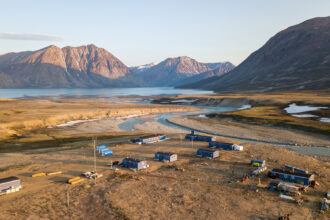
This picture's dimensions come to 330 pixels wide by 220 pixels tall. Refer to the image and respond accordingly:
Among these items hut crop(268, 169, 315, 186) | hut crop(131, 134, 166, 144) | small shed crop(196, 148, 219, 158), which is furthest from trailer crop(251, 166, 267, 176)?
hut crop(131, 134, 166, 144)

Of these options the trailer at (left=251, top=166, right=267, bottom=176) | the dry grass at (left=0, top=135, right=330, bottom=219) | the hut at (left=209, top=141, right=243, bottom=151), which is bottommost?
the dry grass at (left=0, top=135, right=330, bottom=219)

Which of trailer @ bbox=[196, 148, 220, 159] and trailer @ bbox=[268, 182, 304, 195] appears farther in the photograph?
trailer @ bbox=[196, 148, 220, 159]

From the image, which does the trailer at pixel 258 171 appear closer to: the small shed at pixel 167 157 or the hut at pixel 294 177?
the hut at pixel 294 177

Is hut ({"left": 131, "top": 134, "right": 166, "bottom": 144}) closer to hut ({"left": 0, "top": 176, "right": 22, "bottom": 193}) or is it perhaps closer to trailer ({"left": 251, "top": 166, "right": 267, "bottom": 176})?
trailer ({"left": 251, "top": 166, "right": 267, "bottom": 176})

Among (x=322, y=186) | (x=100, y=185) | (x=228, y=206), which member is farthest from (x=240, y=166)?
(x=100, y=185)

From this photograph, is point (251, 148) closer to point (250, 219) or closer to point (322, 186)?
point (322, 186)

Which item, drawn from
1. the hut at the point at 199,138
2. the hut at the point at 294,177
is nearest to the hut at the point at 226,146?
the hut at the point at 199,138

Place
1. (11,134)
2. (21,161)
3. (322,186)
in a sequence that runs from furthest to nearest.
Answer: (11,134) < (21,161) < (322,186)

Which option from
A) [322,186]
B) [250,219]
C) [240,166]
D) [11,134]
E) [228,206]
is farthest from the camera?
[11,134]

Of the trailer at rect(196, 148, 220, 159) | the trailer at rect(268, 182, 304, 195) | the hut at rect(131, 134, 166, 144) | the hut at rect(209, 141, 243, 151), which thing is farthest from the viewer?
the hut at rect(131, 134, 166, 144)
